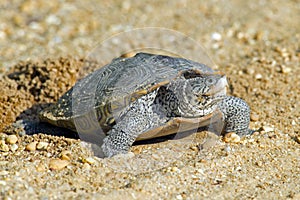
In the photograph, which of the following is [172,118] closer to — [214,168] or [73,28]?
[214,168]

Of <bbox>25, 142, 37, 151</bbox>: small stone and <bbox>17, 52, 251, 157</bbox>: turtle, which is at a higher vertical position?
<bbox>17, 52, 251, 157</bbox>: turtle

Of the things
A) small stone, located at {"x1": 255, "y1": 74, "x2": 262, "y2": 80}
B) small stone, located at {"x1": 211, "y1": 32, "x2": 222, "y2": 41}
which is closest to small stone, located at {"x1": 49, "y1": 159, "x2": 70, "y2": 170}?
small stone, located at {"x1": 255, "y1": 74, "x2": 262, "y2": 80}

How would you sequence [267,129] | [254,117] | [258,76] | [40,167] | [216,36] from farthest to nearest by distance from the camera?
[216,36], [258,76], [254,117], [267,129], [40,167]

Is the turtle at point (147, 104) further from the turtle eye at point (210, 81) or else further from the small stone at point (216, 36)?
the small stone at point (216, 36)

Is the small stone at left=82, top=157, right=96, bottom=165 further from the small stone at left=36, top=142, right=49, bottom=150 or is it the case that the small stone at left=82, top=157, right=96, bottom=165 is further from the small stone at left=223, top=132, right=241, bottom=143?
the small stone at left=223, top=132, right=241, bottom=143

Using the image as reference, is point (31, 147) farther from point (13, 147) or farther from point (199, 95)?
point (199, 95)

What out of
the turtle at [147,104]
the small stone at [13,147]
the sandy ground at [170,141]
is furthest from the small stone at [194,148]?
the small stone at [13,147]

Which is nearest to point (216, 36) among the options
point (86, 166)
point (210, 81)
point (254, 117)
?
point (254, 117)
